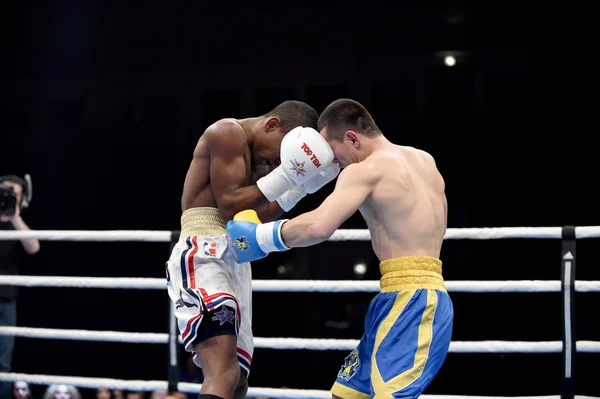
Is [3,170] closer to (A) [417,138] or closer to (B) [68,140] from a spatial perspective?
(B) [68,140]

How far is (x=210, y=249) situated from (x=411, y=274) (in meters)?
0.68

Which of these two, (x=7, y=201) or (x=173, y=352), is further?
(x=7, y=201)

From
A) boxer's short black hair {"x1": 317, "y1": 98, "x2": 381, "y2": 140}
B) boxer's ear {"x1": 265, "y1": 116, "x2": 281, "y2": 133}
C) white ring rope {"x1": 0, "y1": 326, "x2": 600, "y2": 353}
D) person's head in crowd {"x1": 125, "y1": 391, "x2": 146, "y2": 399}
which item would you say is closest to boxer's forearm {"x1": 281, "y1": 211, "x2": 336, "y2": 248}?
boxer's short black hair {"x1": 317, "y1": 98, "x2": 381, "y2": 140}

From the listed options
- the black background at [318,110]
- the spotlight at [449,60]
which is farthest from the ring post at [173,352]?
the spotlight at [449,60]

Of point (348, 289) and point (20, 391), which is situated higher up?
point (348, 289)

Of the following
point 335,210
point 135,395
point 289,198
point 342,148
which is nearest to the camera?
point 335,210

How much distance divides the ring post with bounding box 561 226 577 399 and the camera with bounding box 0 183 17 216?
9.35 ft

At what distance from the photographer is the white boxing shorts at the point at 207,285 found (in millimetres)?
2225

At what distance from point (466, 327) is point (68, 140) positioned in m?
4.61

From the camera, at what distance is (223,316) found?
7.30 ft

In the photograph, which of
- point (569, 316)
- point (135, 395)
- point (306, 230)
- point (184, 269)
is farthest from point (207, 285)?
point (135, 395)

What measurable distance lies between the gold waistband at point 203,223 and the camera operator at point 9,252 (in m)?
1.70

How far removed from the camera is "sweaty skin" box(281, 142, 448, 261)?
6.48 feet

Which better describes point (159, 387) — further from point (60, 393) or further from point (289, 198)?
point (289, 198)
